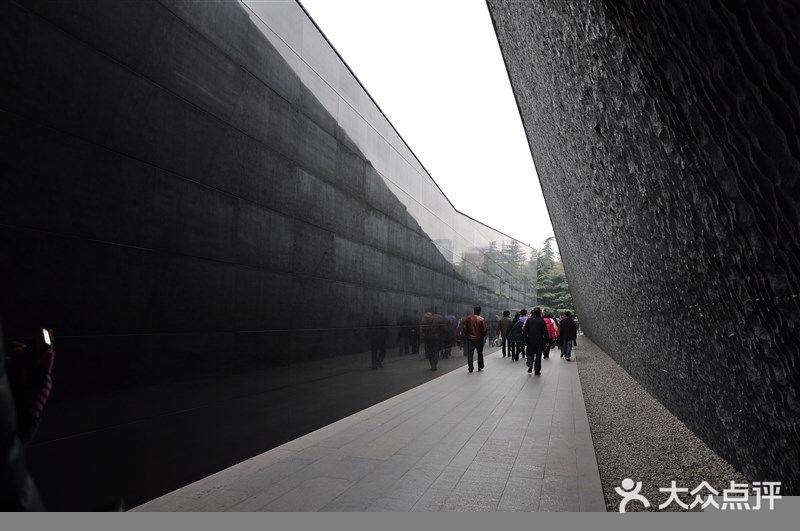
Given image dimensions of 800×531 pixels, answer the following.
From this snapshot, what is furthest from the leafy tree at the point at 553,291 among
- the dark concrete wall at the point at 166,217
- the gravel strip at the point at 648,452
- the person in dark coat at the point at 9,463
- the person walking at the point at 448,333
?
the person in dark coat at the point at 9,463

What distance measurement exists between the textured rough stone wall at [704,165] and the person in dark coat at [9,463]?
6.90ft

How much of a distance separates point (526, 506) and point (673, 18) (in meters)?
3.59

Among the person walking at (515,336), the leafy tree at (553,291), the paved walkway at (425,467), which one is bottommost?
the paved walkway at (425,467)

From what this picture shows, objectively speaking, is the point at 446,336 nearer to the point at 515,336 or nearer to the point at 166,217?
the point at 515,336

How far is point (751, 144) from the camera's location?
73.4 inches

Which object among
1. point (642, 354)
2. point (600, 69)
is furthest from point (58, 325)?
point (642, 354)

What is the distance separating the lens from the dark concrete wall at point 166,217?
3441mm

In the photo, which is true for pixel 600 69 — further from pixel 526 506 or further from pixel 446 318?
pixel 446 318

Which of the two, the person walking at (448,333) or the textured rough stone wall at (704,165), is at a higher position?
the textured rough stone wall at (704,165)

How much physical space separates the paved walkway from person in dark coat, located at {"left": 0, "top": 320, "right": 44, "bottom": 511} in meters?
3.29

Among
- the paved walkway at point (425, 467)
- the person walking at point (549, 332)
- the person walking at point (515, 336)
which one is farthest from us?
the person walking at point (549, 332)

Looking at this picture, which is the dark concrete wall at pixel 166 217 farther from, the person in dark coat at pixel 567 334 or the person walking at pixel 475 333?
the person in dark coat at pixel 567 334

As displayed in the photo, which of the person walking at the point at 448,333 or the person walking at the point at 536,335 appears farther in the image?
the person walking at the point at 448,333

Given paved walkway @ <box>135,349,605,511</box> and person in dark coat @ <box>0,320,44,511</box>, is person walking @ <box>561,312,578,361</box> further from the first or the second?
person in dark coat @ <box>0,320,44,511</box>
